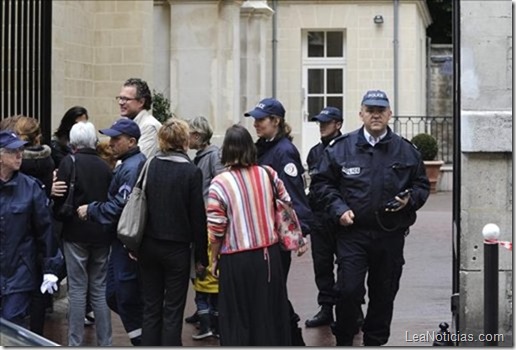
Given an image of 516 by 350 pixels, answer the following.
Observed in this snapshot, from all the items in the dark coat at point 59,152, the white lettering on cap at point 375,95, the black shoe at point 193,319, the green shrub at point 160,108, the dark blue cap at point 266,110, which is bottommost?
the black shoe at point 193,319

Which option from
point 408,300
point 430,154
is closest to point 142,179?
point 408,300

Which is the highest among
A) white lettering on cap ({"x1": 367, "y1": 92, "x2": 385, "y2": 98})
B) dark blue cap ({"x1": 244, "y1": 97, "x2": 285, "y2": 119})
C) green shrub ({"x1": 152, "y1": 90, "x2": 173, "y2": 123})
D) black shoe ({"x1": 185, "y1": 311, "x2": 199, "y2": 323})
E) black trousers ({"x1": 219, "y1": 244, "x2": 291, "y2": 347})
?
green shrub ({"x1": 152, "y1": 90, "x2": 173, "y2": 123})

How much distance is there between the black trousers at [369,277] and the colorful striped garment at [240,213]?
2.78 feet

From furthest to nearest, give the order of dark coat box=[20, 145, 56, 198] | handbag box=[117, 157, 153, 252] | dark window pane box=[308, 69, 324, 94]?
dark window pane box=[308, 69, 324, 94] → dark coat box=[20, 145, 56, 198] → handbag box=[117, 157, 153, 252]

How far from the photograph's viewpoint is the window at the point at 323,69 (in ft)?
101

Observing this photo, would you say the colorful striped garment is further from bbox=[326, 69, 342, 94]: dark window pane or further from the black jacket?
bbox=[326, 69, 342, 94]: dark window pane

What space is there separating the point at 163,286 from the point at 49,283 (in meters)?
0.85

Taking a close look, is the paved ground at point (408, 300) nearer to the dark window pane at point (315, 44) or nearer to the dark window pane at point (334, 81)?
the dark window pane at point (334, 81)

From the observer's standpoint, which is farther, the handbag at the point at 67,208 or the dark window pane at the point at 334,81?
the dark window pane at the point at 334,81

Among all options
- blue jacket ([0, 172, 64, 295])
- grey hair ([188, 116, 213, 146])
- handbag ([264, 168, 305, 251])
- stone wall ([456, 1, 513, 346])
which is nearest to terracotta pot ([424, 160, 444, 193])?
grey hair ([188, 116, 213, 146])

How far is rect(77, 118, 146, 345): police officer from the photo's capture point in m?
9.13

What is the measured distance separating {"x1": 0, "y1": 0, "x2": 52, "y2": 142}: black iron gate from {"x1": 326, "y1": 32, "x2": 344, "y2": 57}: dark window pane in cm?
1838

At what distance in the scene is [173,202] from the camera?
339 inches

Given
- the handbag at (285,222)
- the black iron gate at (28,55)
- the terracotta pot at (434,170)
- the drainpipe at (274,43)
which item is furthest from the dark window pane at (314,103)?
the handbag at (285,222)
